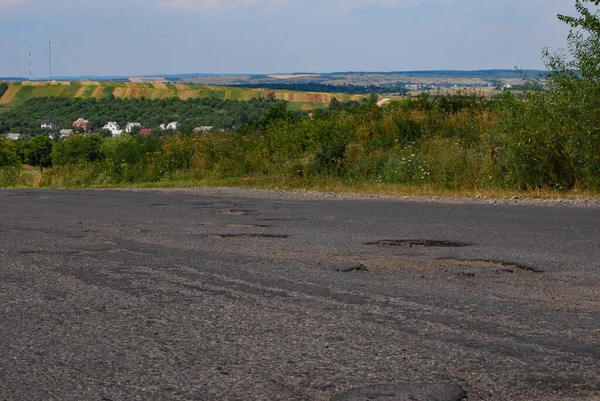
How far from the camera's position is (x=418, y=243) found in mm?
10312

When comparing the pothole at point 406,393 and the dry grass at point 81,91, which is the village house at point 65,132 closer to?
A: the dry grass at point 81,91

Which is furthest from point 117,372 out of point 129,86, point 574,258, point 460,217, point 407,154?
point 129,86

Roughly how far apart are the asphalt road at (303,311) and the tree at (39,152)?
59.5 metres

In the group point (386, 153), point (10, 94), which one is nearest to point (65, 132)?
point (10, 94)

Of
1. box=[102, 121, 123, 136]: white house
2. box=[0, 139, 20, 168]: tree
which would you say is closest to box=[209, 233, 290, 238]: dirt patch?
box=[0, 139, 20, 168]: tree

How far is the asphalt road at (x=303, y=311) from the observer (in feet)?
15.5

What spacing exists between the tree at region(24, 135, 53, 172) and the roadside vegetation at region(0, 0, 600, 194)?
110 feet

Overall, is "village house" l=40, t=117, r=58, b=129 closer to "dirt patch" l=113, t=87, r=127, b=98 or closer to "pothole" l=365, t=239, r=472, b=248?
"dirt patch" l=113, t=87, r=127, b=98

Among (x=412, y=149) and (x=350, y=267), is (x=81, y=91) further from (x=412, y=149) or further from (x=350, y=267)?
(x=350, y=267)

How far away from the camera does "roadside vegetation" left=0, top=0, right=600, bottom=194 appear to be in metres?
18.0

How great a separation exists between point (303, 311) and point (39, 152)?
67099 millimetres

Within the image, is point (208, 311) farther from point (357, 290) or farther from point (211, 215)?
point (211, 215)

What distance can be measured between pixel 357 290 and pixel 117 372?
291cm

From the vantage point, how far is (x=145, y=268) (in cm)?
852
